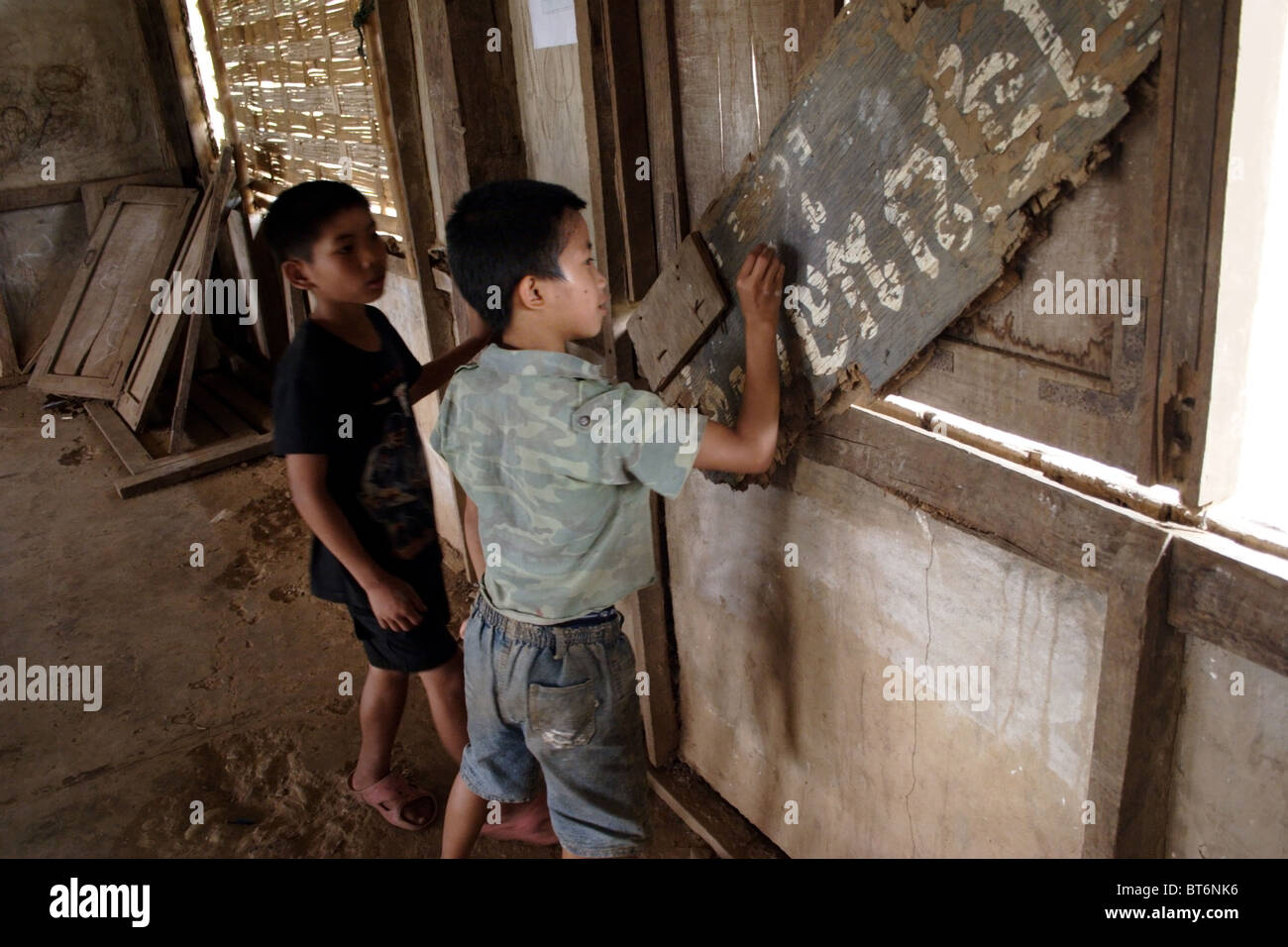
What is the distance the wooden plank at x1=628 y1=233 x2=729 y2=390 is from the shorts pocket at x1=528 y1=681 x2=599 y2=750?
693 millimetres

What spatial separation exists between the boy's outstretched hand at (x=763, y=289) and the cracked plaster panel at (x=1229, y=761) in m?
0.81

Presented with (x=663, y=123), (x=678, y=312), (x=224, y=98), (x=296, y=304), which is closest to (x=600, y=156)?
(x=663, y=123)

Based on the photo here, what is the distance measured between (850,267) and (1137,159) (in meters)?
0.47

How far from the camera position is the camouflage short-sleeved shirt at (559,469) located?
159cm

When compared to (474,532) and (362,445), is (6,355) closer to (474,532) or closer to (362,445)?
(362,445)

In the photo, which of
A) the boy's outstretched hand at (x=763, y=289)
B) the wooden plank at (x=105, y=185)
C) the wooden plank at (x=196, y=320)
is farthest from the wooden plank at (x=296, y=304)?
the boy's outstretched hand at (x=763, y=289)

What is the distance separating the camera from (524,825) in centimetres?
269

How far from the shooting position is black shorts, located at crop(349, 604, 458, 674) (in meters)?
2.54

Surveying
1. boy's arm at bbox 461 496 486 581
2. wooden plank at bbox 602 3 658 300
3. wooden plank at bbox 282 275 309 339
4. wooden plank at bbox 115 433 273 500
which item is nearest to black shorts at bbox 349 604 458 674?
boy's arm at bbox 461 496 486 581

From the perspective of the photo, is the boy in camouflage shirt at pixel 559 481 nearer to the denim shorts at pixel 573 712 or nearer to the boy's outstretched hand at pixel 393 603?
the denim shorts at pixel 573 712

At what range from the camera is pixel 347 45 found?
11.8 ft

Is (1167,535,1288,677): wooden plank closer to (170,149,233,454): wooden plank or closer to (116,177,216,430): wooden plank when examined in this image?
(170,149,233,454): wooden plank
